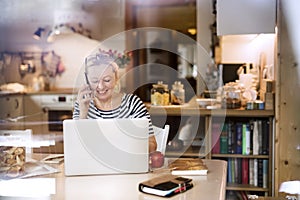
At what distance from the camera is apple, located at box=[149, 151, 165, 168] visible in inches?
57.2

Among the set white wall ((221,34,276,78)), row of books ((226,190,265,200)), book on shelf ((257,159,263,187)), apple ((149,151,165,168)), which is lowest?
row of books ((226,190,265,200))

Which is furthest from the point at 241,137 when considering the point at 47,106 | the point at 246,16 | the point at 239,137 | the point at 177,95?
the point at 47,106

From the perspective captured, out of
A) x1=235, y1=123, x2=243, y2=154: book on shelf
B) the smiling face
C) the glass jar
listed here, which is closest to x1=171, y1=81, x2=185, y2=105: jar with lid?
the glass jar

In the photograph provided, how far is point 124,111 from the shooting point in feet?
5.53

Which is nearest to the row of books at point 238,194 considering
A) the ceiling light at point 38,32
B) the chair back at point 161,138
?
the chair back at point 161,138

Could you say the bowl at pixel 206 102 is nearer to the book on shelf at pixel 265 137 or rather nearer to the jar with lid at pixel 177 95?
the jar with lid at pixel 177 95

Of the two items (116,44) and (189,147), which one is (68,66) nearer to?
(116,44)

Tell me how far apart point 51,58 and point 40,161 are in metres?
3.43

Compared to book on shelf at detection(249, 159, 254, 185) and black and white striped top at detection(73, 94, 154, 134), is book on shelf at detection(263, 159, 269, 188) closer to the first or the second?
book on shelf at detection(249, 159, 254, 185)

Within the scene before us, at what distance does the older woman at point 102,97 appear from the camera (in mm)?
1628

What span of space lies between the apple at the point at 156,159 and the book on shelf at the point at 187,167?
37 mm

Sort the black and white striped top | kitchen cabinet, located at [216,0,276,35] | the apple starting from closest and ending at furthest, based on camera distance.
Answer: the apple < the black and white striped top < kitchen cabinet, located at [216,0,276,35]

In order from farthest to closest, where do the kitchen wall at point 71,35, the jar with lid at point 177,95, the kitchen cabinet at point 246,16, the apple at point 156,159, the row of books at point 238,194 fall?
the kitchen wall at point 71,35 → the jar with lid at point 177,95 → the row of books at point 238,194 → the kitchen cabinet at point 246,16 → the apple at point 156,159

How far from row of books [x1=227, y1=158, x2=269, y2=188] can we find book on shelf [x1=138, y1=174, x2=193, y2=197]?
59.5 inches
